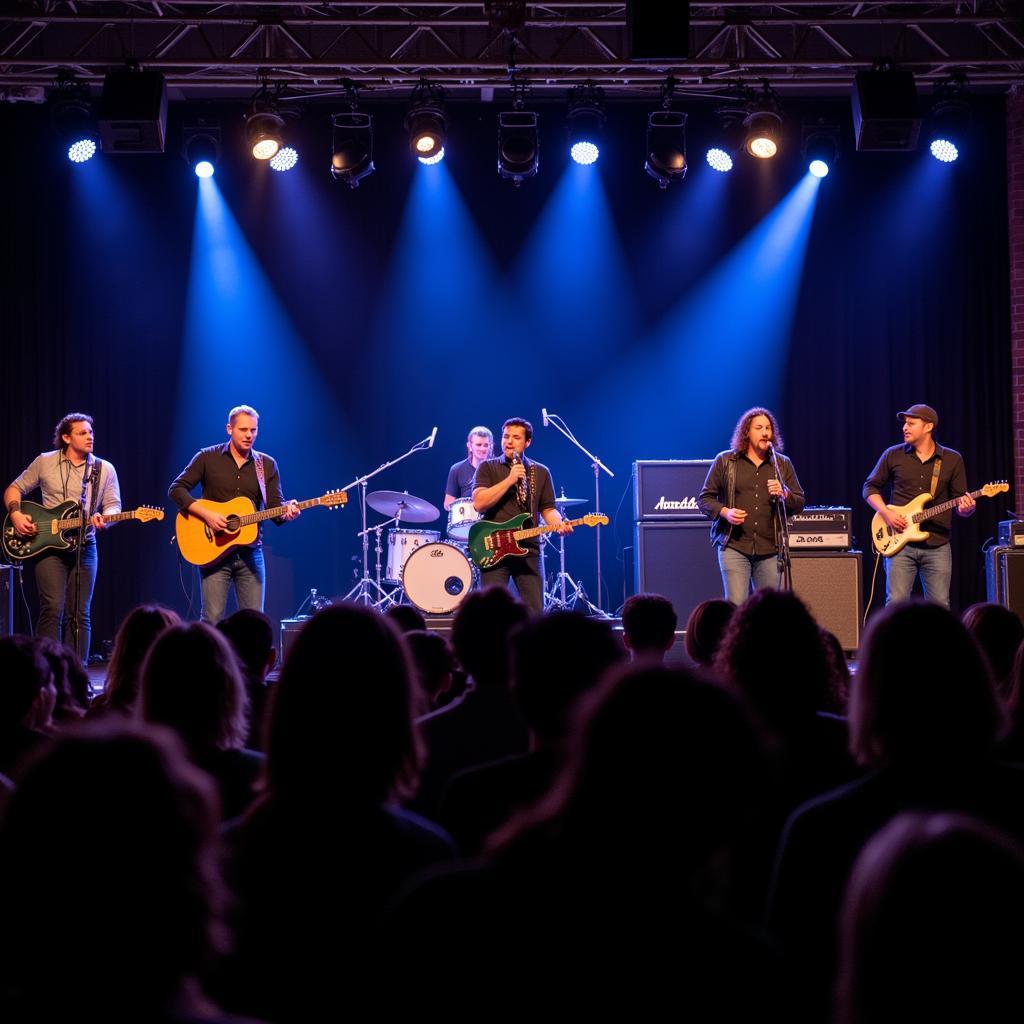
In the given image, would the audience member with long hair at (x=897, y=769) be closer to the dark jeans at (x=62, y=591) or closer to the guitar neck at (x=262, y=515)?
the guitar neck at (x=262, y=515)

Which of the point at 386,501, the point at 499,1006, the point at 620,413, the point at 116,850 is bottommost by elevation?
the point at 499,1006

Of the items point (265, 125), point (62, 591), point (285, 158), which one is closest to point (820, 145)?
point (285, 158)

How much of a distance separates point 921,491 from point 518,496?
3.31 m

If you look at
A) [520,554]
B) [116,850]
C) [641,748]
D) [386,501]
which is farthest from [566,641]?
[386,501]

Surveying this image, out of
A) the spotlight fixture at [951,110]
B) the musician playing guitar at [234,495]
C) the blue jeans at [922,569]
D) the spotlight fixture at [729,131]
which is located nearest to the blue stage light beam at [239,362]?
the musician playing guitar at [234,495]

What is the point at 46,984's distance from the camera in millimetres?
1141

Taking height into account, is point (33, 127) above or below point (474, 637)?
above

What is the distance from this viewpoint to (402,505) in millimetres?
11039

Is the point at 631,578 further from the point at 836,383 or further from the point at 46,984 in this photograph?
the point at 46,984

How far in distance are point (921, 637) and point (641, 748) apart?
1270mm

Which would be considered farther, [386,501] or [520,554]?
[386,501]

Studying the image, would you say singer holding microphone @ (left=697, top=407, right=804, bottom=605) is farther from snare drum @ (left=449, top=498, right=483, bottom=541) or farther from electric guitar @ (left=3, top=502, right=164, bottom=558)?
electric guitar @ (left=3, top=502, right=164, bottom=558)

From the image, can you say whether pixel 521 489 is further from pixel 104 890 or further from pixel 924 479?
pixel 104 890

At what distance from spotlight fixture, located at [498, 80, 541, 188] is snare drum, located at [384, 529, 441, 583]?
11.8 feet
